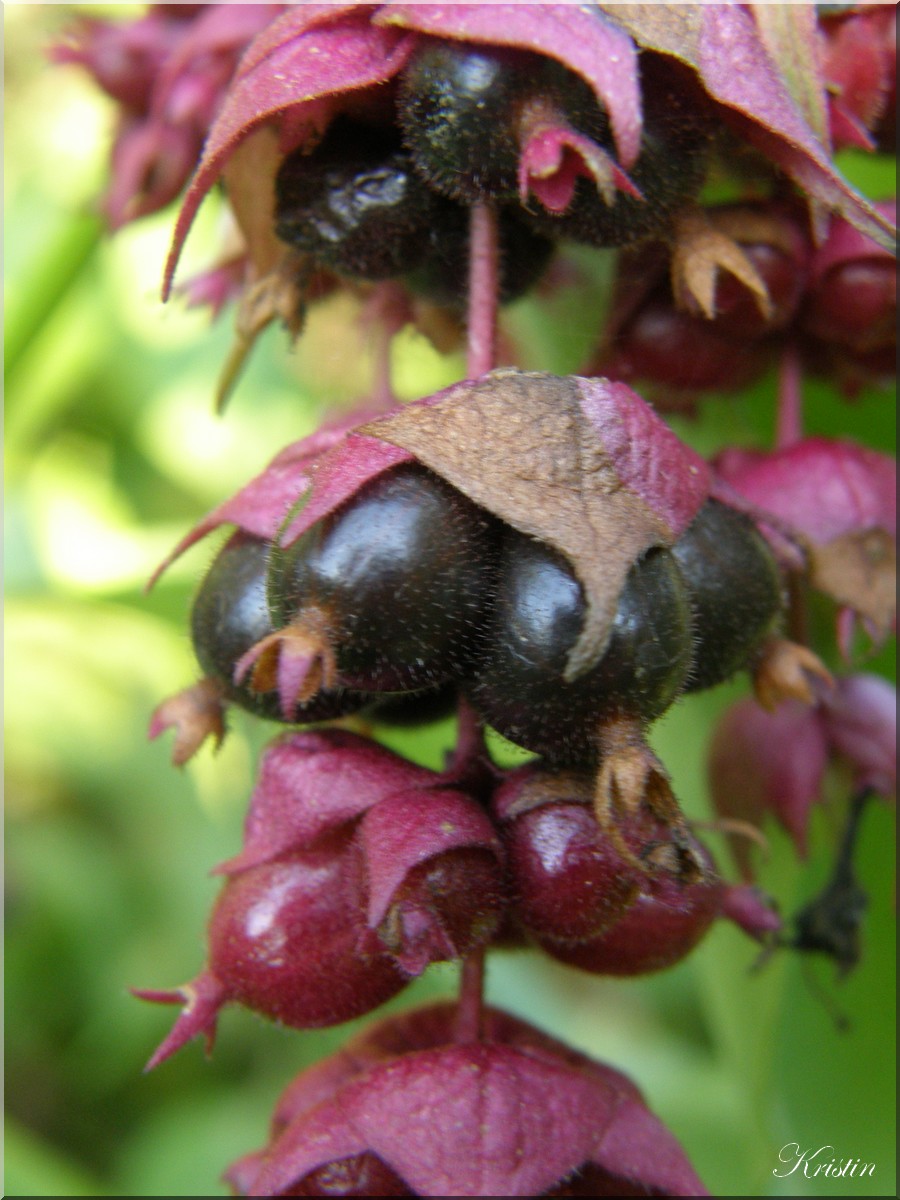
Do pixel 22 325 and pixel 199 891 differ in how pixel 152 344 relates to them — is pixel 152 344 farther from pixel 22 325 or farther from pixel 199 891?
pixel 199 891

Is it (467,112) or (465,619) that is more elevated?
(467,112)

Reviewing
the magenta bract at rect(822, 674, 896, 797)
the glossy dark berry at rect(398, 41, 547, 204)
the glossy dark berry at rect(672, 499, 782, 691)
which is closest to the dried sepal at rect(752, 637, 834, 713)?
the glossy dark berry at rect(672, 499, 782, 691)

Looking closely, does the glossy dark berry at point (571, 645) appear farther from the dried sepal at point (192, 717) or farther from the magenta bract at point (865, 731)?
the magenta bract at point (865, 731)

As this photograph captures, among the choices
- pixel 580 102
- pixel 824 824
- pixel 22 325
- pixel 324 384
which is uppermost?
pixel 580 102

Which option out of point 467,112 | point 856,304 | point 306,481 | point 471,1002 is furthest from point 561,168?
point 471,1002

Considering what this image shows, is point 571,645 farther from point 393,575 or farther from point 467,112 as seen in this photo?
point 467,112

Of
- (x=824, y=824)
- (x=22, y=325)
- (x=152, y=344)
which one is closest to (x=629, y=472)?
(x=824, y=824)
